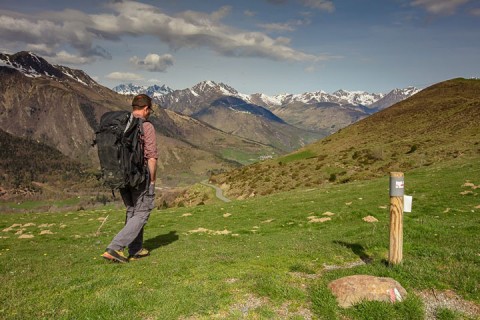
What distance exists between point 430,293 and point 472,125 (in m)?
65.7

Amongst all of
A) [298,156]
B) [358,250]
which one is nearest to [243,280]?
[358,250]

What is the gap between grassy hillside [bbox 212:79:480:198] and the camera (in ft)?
183

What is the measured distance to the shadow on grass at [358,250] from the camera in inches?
477

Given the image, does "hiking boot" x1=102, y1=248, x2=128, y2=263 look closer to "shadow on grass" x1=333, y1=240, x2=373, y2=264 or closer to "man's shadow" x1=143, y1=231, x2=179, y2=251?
"man's shadow" x1=143, y1=231, x2=179, y2=251

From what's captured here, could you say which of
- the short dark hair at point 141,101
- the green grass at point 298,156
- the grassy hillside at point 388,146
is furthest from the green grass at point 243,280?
the green grass at point 298,156

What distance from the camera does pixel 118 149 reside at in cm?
1080

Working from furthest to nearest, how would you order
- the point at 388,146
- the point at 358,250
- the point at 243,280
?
the point at 388,146
the point at 358,250
the point at 243,280

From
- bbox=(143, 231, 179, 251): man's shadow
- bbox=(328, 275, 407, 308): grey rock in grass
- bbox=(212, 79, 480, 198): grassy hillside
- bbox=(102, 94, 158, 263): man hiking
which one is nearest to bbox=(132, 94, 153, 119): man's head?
bbox=(102, 94, 158, 263): man hiking

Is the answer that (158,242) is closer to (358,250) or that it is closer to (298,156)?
(358,250)

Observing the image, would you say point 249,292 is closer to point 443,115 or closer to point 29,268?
point 29,268

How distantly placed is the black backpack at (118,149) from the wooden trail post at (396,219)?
8333mm

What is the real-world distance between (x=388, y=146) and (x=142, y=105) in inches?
2501

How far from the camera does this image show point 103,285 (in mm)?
9070

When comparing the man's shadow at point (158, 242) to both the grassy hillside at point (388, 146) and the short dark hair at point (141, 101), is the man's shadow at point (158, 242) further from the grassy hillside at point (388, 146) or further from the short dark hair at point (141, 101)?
the grassy hillside at point (388, 146)
